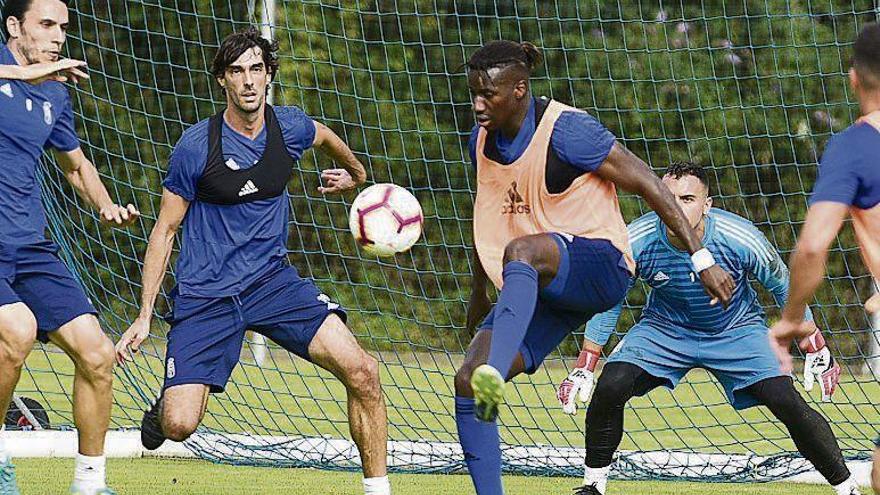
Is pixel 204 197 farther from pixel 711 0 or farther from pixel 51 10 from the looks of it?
pixel 711 0

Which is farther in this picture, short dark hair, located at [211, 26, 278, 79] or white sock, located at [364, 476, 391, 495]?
short dark hair, located at [211, 26, 278, 79]

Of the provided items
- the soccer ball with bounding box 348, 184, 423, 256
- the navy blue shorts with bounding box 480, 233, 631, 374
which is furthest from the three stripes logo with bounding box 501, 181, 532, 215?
the soccer ball with bounding box 348, 184, 423, 256

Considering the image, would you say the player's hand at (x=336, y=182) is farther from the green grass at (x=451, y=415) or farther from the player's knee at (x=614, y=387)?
the green grass at (x=451, y=415)

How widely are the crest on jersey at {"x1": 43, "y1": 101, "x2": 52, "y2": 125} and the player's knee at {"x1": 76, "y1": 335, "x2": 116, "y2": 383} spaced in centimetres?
92

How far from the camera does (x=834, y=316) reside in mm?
12500

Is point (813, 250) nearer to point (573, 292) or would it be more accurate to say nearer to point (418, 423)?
point (573, 292)

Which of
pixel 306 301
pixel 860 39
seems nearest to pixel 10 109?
pixel 306 301

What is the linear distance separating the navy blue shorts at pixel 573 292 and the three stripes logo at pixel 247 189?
123 centimetres

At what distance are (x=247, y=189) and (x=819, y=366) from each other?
260 cm

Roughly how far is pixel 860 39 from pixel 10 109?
10.9ft

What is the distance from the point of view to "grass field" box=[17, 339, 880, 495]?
736cm

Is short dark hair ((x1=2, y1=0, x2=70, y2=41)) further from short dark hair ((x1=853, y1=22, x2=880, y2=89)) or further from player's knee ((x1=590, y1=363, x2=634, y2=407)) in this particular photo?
short dark hair ((x1=853, y1=22, x2=880, y2=89))

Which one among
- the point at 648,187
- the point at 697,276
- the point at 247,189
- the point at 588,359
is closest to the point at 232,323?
the point at 247,189

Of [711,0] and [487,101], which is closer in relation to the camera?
[487,101]
